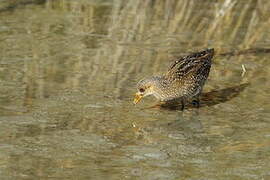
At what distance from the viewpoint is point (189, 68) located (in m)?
8.58

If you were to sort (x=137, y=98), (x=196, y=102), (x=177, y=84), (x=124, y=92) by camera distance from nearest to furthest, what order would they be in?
(x=137, y=98), (x=177, y=84), (x=196, y=102), (x=124, y=92)

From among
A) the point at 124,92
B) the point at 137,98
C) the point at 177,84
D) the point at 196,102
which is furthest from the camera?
the point at 124,92

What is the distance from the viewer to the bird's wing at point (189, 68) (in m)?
8.55

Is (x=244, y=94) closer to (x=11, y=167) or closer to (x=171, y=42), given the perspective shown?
(x=171, y=42)

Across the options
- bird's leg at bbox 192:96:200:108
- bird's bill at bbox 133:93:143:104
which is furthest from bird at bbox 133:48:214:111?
bird's leg at bbox 192:96:200:108

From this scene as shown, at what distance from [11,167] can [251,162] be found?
2218 millimetres

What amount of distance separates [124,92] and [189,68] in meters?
0.86

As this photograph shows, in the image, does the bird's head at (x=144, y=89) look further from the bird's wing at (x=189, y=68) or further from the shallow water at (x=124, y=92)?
the bird's wing at (x=189, y=68)

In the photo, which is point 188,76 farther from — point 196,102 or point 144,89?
Answer: point 144,89

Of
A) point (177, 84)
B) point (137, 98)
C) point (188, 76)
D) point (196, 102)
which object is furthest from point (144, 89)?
point (196, 102)

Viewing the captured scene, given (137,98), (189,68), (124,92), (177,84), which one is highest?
(189,68)

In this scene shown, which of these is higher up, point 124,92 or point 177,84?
point 177,84

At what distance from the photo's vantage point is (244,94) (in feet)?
29.6

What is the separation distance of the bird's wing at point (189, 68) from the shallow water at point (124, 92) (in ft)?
1.28
